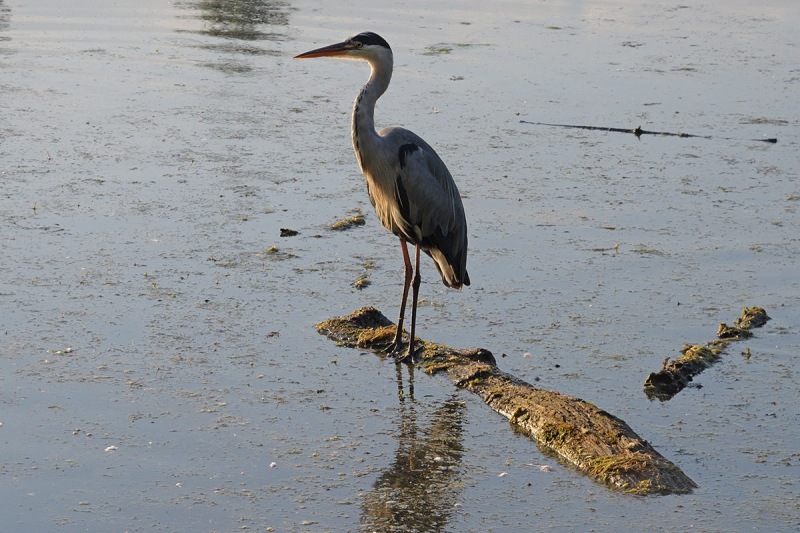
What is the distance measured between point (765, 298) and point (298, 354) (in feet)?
9.57

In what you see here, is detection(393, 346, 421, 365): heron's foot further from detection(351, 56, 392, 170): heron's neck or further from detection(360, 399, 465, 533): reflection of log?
detection(351, 56, 392, 170): heron's neck

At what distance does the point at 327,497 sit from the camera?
4832 mm

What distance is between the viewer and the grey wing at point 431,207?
6.54 meters

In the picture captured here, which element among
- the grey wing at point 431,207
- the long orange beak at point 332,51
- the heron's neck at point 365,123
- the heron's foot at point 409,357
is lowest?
the heron's foot at point 409,357

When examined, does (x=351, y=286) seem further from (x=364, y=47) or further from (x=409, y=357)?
(x=364, y=47)

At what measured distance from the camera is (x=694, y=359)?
626cm

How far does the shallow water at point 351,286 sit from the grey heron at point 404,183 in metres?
0.39

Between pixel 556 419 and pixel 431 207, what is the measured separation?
165cm

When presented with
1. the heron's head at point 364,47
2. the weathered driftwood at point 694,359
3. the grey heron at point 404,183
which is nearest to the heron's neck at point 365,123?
the grey heron at point 404,183

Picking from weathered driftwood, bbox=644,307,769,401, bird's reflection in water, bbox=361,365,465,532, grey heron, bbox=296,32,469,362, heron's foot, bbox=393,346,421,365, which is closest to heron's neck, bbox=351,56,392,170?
grey heron, bbox=296,32,469,362

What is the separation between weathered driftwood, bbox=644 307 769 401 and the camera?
602cm

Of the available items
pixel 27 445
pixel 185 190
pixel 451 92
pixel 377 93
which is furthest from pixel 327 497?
pixel 451 92

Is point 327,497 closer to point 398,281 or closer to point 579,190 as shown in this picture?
point 398,281

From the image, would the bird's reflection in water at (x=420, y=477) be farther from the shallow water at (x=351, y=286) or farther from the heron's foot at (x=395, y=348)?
the heron's foot at (x=395, y=348)
